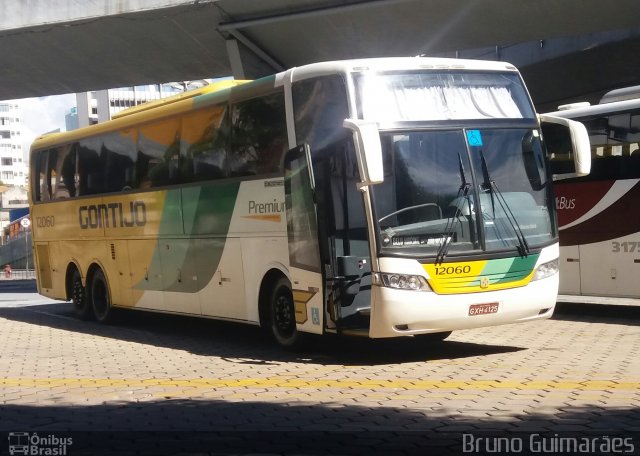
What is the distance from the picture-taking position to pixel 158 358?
1313 centimetres

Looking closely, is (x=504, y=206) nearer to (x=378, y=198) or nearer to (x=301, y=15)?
(x=378, y=198)

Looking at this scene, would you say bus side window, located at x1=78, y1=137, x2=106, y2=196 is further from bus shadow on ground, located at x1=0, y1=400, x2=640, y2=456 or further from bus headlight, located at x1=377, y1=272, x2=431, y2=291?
bus shadow on ground, located at x1=0, y1=400, x2=640, y2=456

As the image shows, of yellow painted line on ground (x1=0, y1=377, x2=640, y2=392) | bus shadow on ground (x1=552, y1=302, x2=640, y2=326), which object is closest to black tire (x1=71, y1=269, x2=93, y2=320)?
yellow painted line on ground (x1=0, y1=377, x2=640, y2=392)

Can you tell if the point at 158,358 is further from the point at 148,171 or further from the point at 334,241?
the point at 148,171

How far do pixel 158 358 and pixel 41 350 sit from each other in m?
2.30

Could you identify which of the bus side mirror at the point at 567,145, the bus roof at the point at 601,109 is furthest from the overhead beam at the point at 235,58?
the bus side mirror at the point at 567,145

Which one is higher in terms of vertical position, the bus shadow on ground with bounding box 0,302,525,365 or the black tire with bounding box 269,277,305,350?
the black tire with bounding box 269,277,305,350

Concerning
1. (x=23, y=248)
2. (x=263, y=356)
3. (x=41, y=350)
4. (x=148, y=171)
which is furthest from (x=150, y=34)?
(x=23, y=248)

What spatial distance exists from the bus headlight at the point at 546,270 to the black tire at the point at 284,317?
2.92m

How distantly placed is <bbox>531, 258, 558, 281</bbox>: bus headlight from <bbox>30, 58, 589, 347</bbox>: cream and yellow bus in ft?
0.06

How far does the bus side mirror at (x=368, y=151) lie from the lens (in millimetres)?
10602

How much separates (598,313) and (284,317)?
711cm

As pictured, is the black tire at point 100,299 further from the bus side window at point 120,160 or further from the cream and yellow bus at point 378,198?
the cream and yellow bus at point 378,198

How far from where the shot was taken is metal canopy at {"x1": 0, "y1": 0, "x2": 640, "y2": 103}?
23812 millimetres
